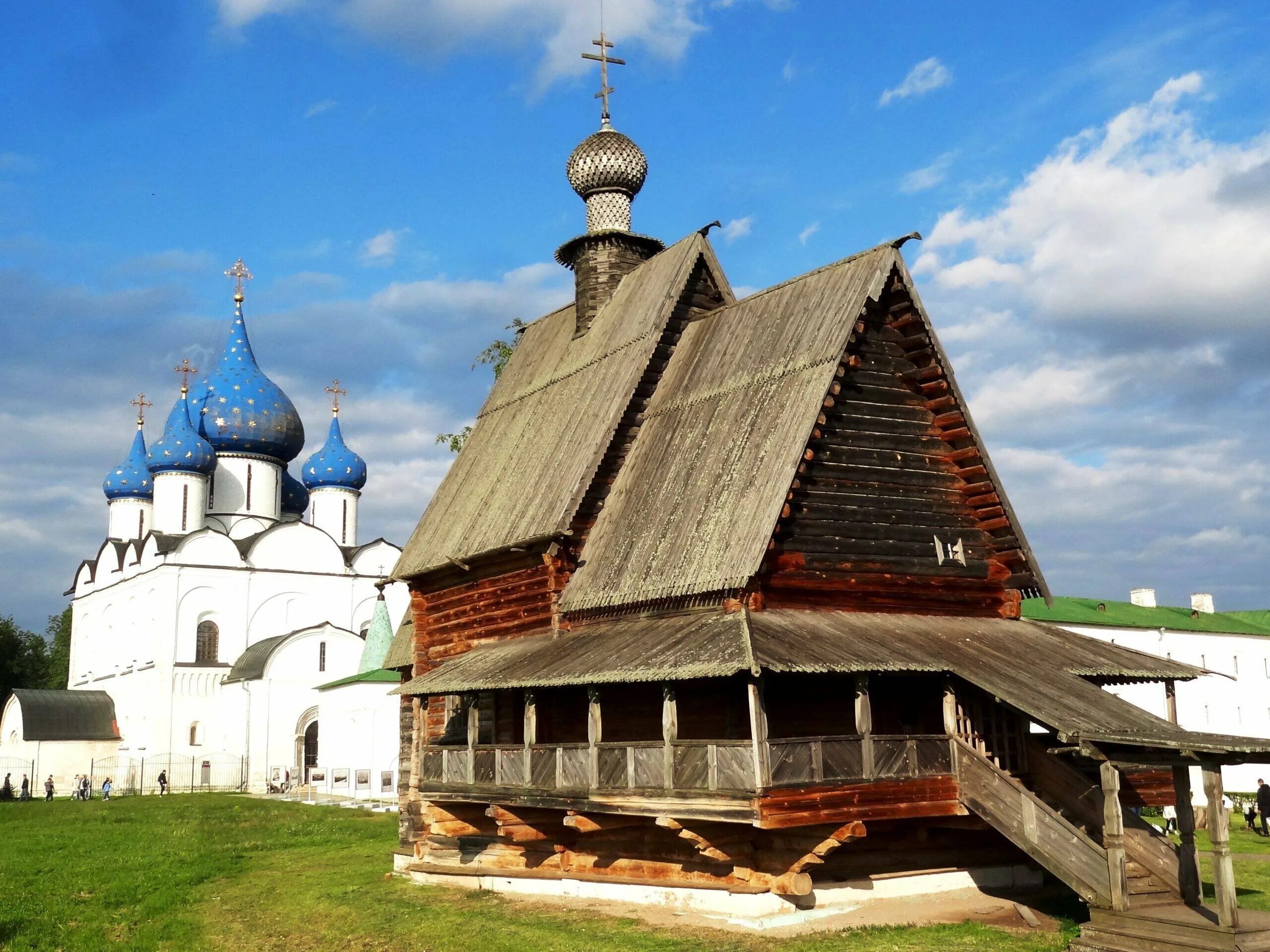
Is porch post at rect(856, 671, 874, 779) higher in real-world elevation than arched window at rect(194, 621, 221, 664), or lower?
lower

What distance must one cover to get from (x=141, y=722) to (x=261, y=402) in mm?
14041

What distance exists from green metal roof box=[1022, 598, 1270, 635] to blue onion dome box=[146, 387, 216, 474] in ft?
110

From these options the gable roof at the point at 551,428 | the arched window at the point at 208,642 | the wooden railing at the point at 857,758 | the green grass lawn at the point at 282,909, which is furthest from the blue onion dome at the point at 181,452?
the wooden railing at the point at 857,758

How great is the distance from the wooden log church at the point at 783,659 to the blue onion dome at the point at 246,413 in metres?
37.7

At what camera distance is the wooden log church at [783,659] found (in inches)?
510

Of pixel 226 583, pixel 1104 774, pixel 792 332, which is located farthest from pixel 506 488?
pixel 226 583

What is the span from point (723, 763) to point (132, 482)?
48802 millimetres

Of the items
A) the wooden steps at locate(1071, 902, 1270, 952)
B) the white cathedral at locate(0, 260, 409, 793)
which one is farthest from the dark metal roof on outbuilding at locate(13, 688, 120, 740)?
the wooden steps at locate(1071, 902, 1270, 952)

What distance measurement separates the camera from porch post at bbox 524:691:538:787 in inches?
604

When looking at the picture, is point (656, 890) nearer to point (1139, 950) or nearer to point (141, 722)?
point (1139, 950)

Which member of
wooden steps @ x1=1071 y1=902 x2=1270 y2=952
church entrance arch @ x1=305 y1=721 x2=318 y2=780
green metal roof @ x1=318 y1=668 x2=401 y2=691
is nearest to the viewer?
wooden steps @ x1=1071 y1=902 x2=1270 y2=952

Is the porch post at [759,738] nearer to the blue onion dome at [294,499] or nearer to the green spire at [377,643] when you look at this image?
the green spire at [377,643]

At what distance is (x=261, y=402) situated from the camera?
55.6 meters

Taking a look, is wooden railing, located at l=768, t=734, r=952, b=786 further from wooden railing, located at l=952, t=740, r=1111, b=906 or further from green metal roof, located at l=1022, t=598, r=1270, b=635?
green metal roof, located at l=1022, t=598, r=1270, b=635
